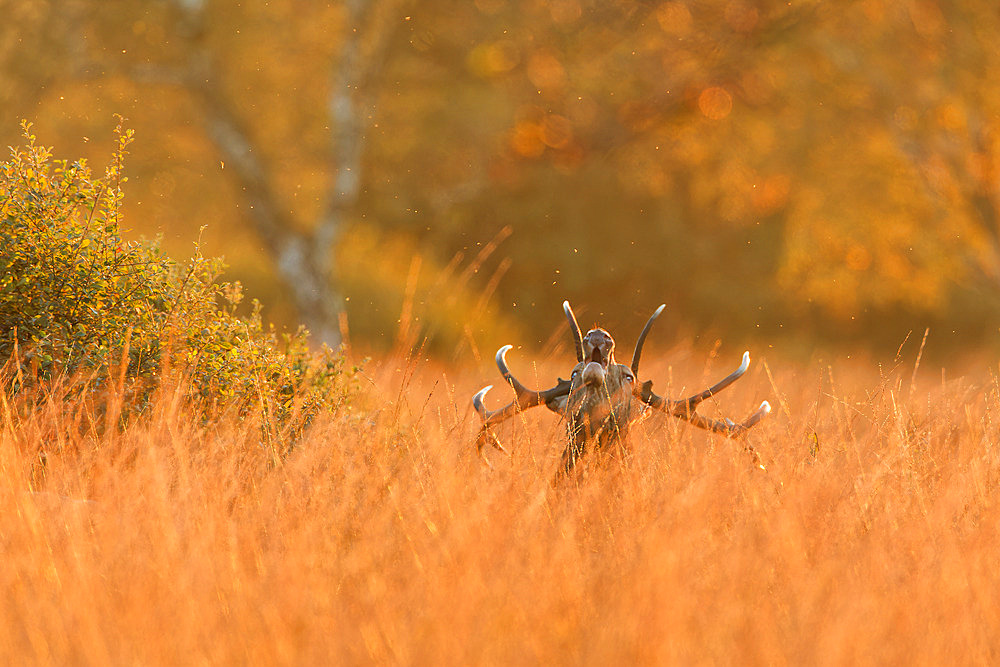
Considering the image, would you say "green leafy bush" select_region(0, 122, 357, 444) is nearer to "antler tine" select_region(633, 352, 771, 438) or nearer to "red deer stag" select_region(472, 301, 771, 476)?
"red deer stag" select_region(472, 301, 771, 476)

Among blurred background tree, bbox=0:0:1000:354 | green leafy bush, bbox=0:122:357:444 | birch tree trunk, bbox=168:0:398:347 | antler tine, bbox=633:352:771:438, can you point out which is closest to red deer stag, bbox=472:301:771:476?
antler tine, bbox=633:352:771:438

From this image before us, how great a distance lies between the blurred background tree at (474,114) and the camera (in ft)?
46.5

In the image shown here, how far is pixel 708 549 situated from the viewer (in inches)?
141

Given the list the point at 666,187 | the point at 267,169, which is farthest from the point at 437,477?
the point at 666,187

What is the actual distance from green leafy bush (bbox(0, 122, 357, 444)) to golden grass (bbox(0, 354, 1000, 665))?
1.90 feet

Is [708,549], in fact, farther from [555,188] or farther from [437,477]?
[555,188]

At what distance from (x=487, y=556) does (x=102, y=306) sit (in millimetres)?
3392

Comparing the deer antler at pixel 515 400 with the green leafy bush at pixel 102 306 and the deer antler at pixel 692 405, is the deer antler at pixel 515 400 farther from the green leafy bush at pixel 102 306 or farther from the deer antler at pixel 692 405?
the green leafy bush at pixel 102 306

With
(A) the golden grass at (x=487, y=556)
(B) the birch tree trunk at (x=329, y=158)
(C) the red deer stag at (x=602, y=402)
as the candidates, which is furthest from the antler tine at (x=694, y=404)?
(B) the birch tree trunk at (x=329, y=158)

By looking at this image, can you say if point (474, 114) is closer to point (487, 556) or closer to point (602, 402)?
point (602, 402)

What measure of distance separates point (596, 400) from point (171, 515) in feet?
5.99

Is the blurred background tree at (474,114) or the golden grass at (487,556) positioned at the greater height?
the blurred background tree at (474,114)

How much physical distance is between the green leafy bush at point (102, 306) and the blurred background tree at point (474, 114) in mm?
6581

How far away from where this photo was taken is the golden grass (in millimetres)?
2891
